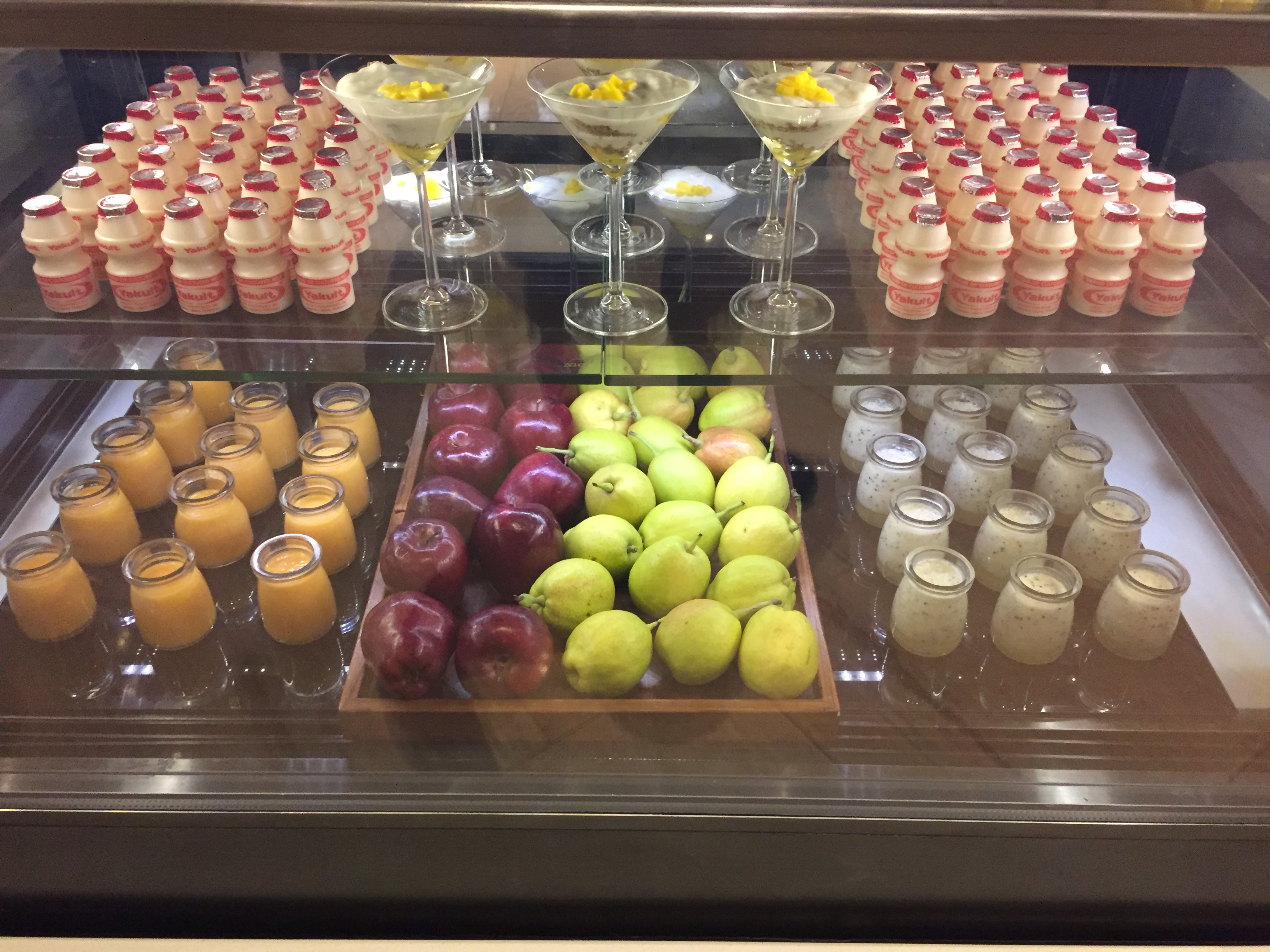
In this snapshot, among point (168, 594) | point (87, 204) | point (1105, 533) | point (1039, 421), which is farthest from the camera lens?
point (1039, 421)

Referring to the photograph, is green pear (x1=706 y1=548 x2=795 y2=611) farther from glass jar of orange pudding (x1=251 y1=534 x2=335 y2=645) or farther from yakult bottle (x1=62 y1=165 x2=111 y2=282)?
yakult bottle (x1=62 y1=165 x2=111 y2=282)

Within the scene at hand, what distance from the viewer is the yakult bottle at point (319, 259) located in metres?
1.10

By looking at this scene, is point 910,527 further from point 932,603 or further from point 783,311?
point 783,311

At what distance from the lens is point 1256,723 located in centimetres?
123

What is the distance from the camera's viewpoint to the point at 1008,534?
4.47ft

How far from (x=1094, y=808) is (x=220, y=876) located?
1.10 meters

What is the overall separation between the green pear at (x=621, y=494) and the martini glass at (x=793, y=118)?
1.21 feet

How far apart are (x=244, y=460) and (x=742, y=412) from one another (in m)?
Answer: 0.79

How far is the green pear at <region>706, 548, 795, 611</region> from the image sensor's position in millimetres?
Answer: 1298

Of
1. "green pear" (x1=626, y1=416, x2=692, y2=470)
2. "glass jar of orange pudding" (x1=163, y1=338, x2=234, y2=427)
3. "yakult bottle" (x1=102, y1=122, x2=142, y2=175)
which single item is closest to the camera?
"glass jar of orange pudding" (x1=163, y1=338, x2=234, y2=427)

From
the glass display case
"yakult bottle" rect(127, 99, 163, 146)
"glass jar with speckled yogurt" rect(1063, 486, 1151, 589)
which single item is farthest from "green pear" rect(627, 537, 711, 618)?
"yakult bottle" rect(127, 99, 163, 146)

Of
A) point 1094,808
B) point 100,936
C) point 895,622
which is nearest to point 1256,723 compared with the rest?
point 1094,808

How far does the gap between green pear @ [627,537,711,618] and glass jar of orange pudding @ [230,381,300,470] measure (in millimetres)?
646

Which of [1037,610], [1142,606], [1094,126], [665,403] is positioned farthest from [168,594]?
[1094,126]
